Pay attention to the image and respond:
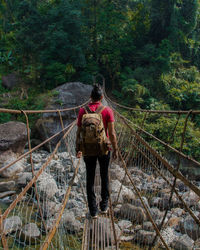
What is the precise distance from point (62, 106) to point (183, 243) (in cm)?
502

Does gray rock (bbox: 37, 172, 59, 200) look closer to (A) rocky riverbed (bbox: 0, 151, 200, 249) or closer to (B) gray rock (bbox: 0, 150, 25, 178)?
(A) rocky riverbed (bbox: 0, 151, 200, 249)

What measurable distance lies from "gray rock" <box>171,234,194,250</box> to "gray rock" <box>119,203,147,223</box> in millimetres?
349

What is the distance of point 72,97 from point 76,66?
202 centimetres

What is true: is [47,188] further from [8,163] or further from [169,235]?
[8,163]

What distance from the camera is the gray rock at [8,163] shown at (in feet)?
12.4

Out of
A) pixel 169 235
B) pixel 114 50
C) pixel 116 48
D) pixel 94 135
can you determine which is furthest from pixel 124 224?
pixel 116 48

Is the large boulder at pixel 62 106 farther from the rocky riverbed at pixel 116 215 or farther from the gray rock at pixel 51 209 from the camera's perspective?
the gray rock at pixel 51 209

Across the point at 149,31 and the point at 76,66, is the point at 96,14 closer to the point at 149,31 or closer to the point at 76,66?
the point at 149,31

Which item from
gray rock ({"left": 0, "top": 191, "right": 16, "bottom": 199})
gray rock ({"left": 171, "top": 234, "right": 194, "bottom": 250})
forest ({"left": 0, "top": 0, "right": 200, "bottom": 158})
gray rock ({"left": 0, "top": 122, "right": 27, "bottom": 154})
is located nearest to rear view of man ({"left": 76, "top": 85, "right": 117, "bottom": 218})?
gray rock ({"left": 171, "top": 234, "right": 194, "bottom": 250})

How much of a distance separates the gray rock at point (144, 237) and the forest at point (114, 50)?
4.82m

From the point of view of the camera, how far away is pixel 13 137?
4652mm

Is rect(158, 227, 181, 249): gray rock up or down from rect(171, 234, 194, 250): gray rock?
down

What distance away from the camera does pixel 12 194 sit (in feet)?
10.2

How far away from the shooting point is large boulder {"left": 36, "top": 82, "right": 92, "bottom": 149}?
5828 millimetres
